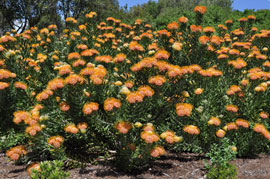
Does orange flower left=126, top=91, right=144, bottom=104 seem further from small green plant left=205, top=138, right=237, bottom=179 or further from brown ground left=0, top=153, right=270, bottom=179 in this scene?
small green plant left=205, top=138, right=237, bottom=179

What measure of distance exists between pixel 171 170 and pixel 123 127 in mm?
1158

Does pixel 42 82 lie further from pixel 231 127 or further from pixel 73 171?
pixel 231 127

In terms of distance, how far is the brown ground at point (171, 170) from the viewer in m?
3.26

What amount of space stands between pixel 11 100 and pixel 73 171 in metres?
1.75

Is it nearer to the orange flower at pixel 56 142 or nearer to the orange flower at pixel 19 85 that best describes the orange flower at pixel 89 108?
the orange flower at pixel 56 142

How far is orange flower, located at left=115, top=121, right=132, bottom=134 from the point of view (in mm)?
2754

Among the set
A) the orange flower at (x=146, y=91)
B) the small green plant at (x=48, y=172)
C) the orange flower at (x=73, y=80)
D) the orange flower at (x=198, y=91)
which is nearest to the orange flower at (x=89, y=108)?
the orange flower at (x=73, y=80)

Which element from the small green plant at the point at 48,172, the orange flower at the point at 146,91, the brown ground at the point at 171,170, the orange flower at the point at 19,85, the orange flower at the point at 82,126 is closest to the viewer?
the small green plant at the point at 48,172

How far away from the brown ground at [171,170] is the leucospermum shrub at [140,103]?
165mm

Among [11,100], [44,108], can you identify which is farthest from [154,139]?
[11,100]

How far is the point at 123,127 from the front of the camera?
2.79 m

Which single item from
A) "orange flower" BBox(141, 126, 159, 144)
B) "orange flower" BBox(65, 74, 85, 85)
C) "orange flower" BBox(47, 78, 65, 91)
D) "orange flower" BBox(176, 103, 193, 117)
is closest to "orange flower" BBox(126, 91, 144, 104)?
"orange flower" BBox(141, 126, 159, 144)

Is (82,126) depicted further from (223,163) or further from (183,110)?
(223,163)

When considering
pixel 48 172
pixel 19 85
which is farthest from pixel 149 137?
pixel 19 85
